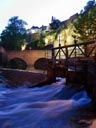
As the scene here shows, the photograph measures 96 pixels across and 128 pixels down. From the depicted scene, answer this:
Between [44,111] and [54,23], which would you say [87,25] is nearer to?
[44,111]

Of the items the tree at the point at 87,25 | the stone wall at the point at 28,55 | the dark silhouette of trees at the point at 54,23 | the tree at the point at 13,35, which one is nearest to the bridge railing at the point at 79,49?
the tree at the point at 87,25

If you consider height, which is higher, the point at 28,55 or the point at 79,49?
the point at 79,49

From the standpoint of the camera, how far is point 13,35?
65438 millimetres

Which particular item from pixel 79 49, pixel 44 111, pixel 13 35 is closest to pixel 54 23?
pixel 13 35

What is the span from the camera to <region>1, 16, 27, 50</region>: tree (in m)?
64.9

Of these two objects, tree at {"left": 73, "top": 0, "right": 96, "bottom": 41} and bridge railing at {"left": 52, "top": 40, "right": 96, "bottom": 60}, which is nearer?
bridge railing at {"left": 52, "top": 40, "right": 96, "bottom": 60}

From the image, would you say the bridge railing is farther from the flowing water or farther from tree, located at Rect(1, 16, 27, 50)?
tree, located at Rect(1, 16, 27, 50)

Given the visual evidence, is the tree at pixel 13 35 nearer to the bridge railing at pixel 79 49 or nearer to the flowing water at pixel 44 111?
the bridge railing at pixel 79 49

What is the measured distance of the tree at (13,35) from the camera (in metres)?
64.9

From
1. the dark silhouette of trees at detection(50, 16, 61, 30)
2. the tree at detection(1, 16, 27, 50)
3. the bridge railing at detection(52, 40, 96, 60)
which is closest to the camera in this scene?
the bridge railing at detection(52, 40, 96, 60)

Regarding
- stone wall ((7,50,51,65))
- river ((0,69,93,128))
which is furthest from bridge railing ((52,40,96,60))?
stone wall ((7,50,51,65))

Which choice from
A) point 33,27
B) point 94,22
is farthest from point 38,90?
point 33,27

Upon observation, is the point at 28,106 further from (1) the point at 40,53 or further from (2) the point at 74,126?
(1) the point at 40,53

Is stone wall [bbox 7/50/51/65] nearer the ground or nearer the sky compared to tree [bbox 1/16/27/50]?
nearer the ground
